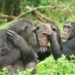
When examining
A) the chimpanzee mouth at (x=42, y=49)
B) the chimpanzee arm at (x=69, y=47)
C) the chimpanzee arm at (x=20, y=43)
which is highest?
the chimpanzee arm at (x=20, y=43)

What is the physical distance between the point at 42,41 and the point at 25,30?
1.33 m

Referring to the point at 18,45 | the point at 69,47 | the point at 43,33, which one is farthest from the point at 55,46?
the point at 18,45

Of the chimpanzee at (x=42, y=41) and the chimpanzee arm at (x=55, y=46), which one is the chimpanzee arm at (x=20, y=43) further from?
the chimpanzee arm at (x=55, y=46)

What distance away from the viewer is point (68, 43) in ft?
32.7

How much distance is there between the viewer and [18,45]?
21.4ft

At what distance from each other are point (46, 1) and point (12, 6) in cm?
366

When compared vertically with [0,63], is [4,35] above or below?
above

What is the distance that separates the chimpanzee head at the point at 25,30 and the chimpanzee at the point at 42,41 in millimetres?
1058

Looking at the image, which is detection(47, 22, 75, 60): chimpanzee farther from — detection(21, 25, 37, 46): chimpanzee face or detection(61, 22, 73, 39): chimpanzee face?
detection(21, 25, 37, 46): chimpanzee face

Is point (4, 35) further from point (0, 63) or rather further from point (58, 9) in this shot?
point (58, 9)

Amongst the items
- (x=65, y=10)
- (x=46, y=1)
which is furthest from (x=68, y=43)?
(x=46, y=1)

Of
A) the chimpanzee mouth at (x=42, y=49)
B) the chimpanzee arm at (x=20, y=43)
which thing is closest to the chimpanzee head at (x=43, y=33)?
the chimpanzee mouth at (x=42, y=49)

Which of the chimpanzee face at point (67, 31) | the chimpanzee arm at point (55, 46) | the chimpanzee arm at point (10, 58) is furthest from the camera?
the chimpanzee face at point (67, 31)

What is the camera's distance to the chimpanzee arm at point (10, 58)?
638cm
